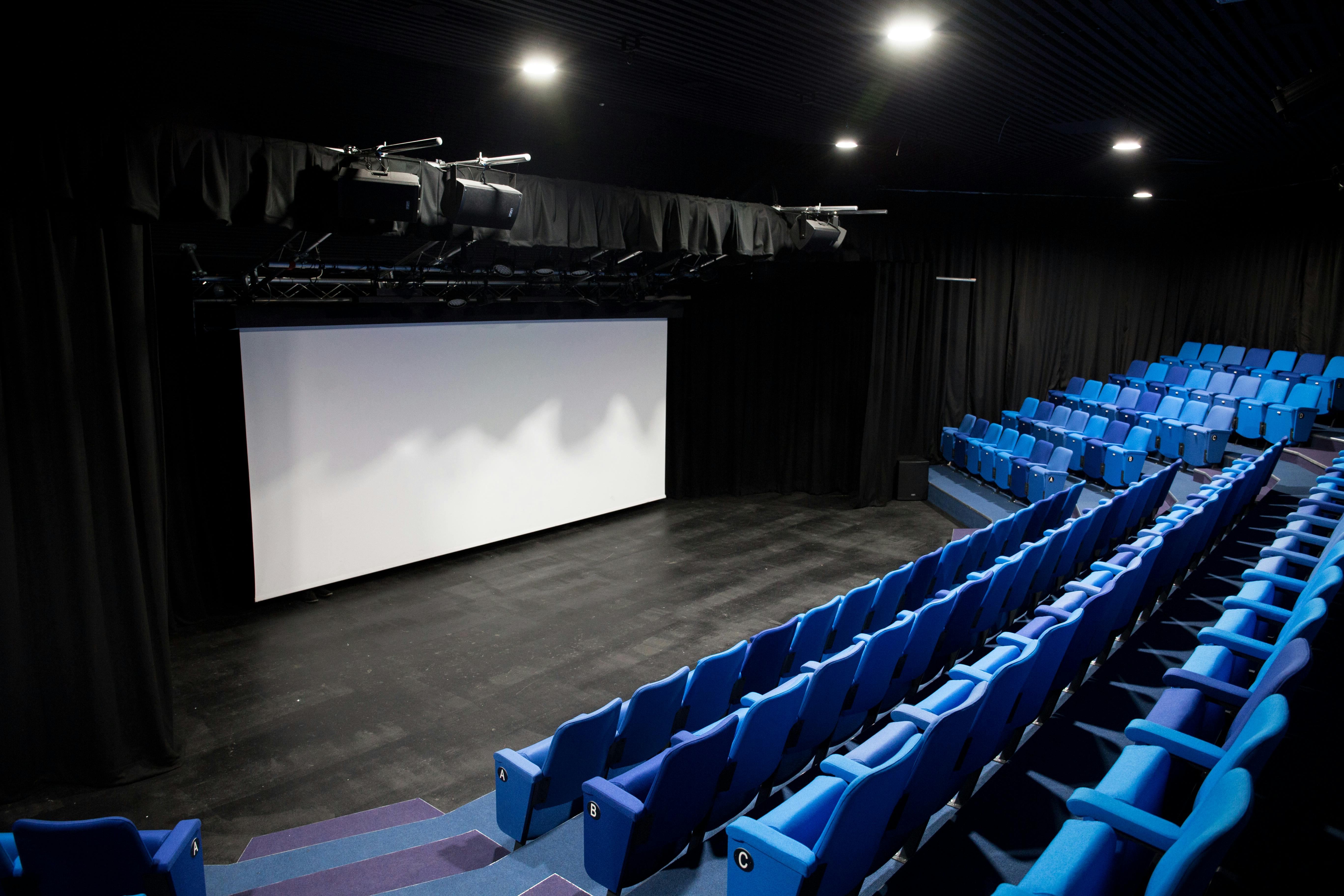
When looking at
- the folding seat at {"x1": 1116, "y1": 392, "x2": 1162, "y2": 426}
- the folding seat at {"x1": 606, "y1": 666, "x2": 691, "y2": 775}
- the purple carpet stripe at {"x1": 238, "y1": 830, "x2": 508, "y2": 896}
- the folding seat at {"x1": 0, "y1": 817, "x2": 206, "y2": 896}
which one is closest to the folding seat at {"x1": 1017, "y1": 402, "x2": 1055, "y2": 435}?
the folding seat at {"x1": 1116, "y1": 392, "x2": 1162, "y2": 426}

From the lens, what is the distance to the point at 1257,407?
9.20m

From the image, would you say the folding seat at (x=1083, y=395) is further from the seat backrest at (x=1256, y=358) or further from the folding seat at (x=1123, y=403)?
the seat backrest at (x=1256, y=358)

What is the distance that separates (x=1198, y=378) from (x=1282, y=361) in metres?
1.36

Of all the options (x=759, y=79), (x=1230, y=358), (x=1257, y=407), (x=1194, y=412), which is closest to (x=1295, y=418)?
(x=1257, y=407)

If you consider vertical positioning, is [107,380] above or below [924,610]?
above

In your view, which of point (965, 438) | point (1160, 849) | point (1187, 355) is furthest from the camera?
point (1187, 355)

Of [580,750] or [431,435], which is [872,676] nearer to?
[580,750]

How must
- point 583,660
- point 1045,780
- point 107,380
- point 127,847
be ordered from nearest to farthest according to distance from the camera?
point 127,847, point 1045,780, point 107,380, point 583,660

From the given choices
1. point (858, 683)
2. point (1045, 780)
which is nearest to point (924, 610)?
point (858, 683)

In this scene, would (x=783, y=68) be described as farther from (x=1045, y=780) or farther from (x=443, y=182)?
(x=1045, y=780)

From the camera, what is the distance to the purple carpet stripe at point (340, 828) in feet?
12.2

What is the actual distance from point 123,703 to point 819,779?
3.93 meters

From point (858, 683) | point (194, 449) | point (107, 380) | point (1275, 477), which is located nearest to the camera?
point (858, 683)

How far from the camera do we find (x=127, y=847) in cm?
258
